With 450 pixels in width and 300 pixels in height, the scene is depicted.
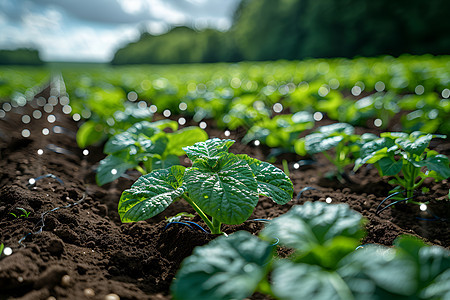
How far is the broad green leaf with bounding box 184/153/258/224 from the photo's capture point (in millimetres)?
1157

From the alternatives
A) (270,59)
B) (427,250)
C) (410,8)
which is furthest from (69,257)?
(270,59)

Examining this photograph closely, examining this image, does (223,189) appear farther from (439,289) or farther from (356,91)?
(356,91)

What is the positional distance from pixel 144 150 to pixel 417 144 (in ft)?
4.52

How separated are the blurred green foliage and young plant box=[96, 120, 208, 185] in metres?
19.5

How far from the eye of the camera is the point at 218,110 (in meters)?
3.47

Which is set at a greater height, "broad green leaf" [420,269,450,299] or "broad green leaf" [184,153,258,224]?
"broad green leaf" [184,153,258,224]

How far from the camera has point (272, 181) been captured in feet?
4.63

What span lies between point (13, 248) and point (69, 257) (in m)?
0.20

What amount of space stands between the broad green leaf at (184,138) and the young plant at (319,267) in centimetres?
98

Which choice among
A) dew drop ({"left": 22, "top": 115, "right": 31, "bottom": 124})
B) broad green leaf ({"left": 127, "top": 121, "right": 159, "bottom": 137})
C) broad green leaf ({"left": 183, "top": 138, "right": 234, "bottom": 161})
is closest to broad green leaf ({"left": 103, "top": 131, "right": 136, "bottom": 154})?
broad green leaf ({"left": 127, "top": 121, "right": 159, "bottom": 137})

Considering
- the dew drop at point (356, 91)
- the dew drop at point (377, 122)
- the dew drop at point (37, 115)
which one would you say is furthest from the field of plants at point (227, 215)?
the dew drop at point (356, 91)

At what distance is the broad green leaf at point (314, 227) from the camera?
Answer: 87 cm

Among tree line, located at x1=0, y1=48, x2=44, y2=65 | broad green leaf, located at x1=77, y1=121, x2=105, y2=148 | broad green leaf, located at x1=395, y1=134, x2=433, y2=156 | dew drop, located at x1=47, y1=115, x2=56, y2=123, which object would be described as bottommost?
broad green leaf, located at x1=395, y1=134, x2=433, y2=156

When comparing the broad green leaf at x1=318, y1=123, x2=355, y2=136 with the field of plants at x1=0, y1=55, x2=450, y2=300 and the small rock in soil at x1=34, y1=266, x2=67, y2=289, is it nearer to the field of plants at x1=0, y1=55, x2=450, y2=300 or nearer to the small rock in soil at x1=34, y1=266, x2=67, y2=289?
the field of plants at x1=0, y1=55, x2=450, y2=300
